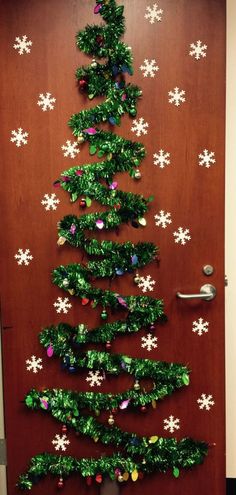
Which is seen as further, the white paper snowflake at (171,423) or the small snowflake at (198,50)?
the white paper snowflake at (171,423)

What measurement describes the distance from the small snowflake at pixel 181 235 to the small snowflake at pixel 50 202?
43cm

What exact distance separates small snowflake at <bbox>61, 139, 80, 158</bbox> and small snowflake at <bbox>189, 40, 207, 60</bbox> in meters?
0.49

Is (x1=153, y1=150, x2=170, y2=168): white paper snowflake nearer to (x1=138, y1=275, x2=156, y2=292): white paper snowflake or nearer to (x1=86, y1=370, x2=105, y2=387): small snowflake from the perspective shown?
(x1=138, y1=275, x2=156, y2=292): white paper snowflake

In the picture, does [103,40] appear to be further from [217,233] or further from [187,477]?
[187,477]

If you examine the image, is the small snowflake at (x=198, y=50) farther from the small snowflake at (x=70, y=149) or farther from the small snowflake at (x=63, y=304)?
the small snowflake at (x=63, y=304)

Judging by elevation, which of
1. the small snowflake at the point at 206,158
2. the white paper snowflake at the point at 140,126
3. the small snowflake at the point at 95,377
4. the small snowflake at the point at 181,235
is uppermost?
the white paper snowflake at the point at 140,126

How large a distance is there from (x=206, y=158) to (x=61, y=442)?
3.76ft

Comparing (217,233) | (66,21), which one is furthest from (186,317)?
(66,21)

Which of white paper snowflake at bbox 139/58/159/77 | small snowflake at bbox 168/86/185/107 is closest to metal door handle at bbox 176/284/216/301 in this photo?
small snowflake at bbox 168/86/185/107

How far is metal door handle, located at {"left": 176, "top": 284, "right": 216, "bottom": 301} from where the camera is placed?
4.86 feet

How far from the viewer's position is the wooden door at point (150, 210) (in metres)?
1.42

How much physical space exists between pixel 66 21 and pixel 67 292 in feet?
2.98

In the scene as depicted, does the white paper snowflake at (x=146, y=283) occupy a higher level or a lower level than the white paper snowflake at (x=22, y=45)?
lower

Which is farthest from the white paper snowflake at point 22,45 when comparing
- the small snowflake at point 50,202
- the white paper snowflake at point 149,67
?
the small snowflake at point 50,202
